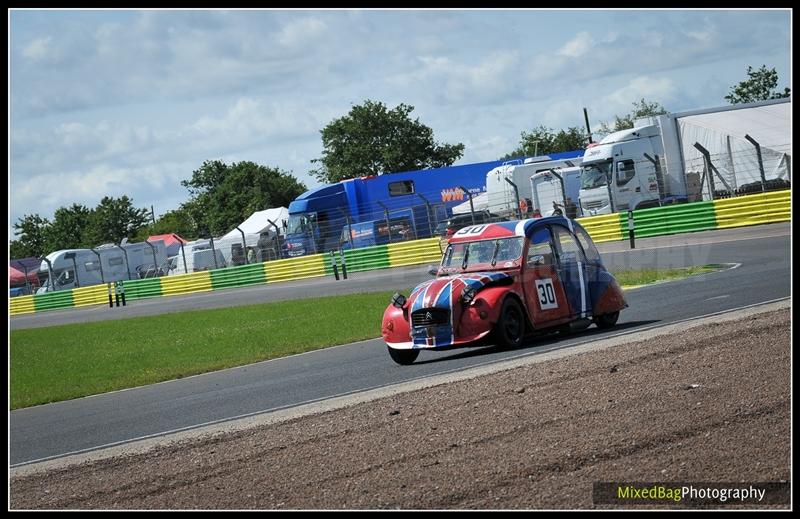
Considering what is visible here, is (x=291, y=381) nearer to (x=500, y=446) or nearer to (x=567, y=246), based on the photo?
(x=567, y=246)

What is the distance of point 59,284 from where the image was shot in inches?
2274

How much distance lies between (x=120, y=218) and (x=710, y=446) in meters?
98.4

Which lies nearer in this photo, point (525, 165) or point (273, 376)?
point (273, 376)

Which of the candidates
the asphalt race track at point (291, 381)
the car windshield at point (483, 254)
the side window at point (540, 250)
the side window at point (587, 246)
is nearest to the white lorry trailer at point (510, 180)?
the asphalt race track at point (291, 381)

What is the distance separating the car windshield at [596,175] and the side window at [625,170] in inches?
13.1

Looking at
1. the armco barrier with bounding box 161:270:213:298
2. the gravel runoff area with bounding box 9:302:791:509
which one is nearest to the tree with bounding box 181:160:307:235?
the armco barrier with bounding box 161:270:213:298

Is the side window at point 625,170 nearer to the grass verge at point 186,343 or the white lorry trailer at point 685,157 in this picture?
the white lorry trailer at point 685,157

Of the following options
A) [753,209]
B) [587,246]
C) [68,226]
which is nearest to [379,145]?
[68,226]

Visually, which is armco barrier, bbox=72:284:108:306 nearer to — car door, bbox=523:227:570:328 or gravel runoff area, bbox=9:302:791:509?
car door, bbox=523:227:570:328

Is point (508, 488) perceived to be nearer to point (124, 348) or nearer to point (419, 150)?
point (124, 348)

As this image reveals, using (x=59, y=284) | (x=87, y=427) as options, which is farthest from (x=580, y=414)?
(x=59, y=284)
